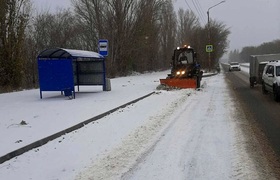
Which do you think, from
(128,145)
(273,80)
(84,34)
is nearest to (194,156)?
(128,145)

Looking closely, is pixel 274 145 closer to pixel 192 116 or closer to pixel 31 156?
pixel 192 116

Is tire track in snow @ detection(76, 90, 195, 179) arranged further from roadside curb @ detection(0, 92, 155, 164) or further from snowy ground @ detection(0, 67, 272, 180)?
roadside curb @ detection(0, 92, 155, 164)

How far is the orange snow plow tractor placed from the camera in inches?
847

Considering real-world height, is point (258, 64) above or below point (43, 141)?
above

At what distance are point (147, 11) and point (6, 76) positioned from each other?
23.4 meters

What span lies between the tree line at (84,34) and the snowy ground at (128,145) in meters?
12.3

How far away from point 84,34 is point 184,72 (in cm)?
2665

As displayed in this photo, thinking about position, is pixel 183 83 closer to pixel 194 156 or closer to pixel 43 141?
pixel 43 141

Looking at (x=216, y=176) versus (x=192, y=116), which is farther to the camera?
(x=192, y=116)

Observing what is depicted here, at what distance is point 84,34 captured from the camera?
155 ft

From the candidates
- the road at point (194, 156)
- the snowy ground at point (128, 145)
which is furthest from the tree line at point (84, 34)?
the road at point (194, 156)

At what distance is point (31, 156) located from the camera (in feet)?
21.7

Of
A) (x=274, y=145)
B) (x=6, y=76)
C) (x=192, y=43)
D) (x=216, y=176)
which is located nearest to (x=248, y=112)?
(x=274, y=145)

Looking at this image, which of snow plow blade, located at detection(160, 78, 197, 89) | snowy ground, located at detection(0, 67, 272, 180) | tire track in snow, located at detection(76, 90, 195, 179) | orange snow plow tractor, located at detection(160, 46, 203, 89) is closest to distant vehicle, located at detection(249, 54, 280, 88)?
orange snow plow tractor, located at detection(160, 46, 203, 89)
